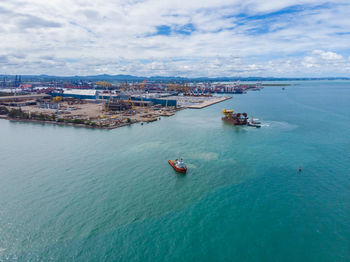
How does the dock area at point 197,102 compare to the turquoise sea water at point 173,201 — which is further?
the dock area at point 197,102

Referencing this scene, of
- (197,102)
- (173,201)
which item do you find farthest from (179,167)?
(197,102)

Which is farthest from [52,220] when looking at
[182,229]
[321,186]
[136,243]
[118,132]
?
[118,132]

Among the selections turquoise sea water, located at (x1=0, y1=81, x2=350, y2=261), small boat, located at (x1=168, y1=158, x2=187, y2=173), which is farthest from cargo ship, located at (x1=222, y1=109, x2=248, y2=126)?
small boat, located at (x1=168, y1=158, x2=187, y2=173)

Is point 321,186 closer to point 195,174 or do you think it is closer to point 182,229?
point 195,174

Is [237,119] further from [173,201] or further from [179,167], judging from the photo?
[173,201]

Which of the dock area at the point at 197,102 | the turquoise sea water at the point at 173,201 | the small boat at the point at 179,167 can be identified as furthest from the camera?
the dock area at the point at 197,102

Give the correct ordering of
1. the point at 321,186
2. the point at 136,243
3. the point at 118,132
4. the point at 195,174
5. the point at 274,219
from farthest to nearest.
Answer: the point at 118,132 < the point at 195,174 < the point at 321,186 < the point at 274,219 < the point at 136,243

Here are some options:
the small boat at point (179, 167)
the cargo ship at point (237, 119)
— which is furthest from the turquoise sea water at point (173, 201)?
the cargo ship at point (237, 119)

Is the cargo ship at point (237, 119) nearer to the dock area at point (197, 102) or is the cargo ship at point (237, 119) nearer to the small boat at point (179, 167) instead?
the dock area at point (197, 102)
